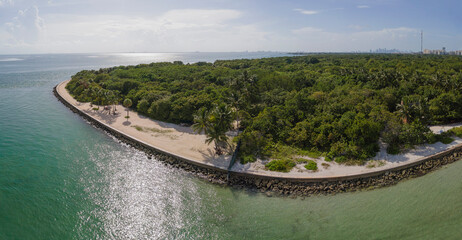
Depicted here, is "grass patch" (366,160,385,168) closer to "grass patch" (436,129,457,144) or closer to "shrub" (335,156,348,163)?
"shrub" (335,156,348,163)

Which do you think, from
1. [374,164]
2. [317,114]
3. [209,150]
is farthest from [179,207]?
[317,114]

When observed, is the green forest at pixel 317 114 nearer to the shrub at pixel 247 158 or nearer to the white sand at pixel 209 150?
the shrub at pixel 247 158

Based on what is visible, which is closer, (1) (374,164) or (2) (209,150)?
(1) (374,164)

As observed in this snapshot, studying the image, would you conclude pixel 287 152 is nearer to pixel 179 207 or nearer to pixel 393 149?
pixel 393 149

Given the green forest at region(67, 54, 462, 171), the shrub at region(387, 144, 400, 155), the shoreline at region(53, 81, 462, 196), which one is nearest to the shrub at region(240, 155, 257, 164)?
the green forest at region(67, 54, 462, 171)

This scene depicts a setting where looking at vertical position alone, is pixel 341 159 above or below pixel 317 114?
below

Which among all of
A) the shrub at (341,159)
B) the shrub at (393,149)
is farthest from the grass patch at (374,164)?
the shrub at (393,149)
